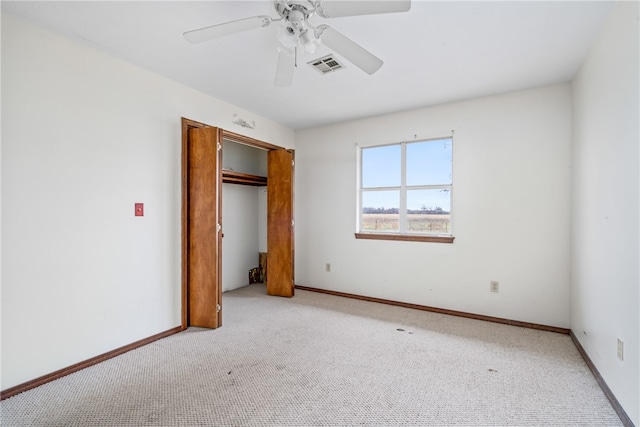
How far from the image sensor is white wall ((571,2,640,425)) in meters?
1.59

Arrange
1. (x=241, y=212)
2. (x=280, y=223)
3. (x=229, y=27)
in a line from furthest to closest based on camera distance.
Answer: (x=241, y=212) → (x=280, y=223) → (x=229, y=27)

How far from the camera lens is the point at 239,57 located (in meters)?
2.42

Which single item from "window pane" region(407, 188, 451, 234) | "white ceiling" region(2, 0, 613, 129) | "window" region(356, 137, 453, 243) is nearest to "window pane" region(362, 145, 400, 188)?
"window" region(356, 137, 453, 243)

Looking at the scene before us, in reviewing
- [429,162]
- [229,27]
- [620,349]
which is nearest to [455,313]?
[620,349]

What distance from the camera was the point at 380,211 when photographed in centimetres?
398

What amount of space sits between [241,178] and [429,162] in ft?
8.62

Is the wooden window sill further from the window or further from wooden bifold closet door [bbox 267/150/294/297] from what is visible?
wooden bifold closet door [bbox 267/150/294/297]

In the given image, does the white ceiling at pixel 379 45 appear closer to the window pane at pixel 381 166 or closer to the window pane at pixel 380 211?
the window pane at pixel 381 166

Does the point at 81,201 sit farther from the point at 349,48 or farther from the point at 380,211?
the point at 380,211

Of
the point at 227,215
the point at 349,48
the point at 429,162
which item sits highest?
the point at 349,48

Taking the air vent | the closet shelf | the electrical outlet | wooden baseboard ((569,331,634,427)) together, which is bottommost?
wooden baseboard ((569,331,634,427))

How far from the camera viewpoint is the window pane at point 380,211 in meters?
3.86

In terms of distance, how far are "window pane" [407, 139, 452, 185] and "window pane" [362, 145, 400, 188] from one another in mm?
174

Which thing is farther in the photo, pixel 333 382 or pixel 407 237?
pixel 407 237
